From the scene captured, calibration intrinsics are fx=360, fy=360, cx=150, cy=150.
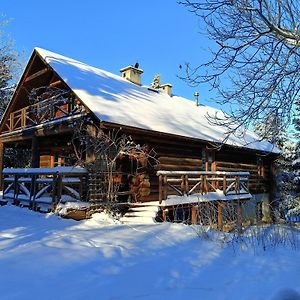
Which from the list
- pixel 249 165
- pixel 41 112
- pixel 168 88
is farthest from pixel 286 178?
pixel 41 112

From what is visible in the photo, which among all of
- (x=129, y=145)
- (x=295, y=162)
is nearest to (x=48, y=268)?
(x=129, y=145)

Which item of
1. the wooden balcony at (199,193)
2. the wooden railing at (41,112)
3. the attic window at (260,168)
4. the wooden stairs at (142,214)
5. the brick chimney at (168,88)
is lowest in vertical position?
the wooden stairs at (142,214)

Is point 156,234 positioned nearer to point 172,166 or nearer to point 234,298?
point 234,298

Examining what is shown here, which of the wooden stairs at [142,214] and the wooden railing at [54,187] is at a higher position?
the wooden railing at [54,187]

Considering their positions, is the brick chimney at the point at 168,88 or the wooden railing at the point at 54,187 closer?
the wooden railing at the point at 54,187

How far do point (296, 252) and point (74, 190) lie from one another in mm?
7293

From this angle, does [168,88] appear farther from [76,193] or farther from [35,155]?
[76,193]

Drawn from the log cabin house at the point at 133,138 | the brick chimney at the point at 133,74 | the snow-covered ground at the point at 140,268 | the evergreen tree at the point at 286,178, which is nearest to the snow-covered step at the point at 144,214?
the log cabin house at the point at 133,138

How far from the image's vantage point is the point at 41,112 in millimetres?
16203

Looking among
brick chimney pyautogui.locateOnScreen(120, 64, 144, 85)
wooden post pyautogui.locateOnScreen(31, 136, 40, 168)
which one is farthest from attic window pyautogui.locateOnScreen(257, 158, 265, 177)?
wooden post pyautogui.locateOnScreen(31, 136, 40, 168)

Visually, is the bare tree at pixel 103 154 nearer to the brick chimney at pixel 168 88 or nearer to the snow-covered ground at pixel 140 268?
the snow-covered ground at pixel 140 268

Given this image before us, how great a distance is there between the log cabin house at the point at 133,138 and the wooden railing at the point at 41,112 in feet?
0.14

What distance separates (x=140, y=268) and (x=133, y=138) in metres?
9.03

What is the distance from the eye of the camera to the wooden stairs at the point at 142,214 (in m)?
10.8
